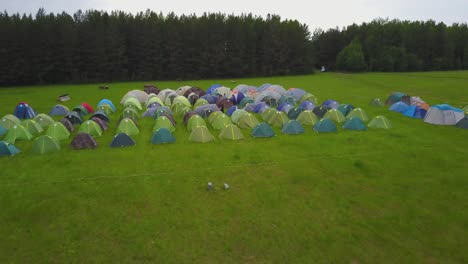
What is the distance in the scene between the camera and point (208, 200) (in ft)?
39.2

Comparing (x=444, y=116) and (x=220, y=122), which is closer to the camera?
(x=220, y=122)

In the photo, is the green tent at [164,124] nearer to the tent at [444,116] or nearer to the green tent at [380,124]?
the green tent at [380,124]

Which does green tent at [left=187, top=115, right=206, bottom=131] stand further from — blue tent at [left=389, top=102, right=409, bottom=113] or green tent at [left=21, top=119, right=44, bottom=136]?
blue tent at [left=389, top=102, right=409, bottom=113]

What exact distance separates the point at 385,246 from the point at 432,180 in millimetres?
5881

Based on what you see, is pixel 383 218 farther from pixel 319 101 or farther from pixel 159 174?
pixel 319 101

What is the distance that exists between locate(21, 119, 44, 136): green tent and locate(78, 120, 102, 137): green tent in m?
3.61

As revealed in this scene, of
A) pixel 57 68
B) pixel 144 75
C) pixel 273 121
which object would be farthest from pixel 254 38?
pixel 273 121

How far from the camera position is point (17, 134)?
62.9 feet

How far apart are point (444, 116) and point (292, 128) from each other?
1172cm

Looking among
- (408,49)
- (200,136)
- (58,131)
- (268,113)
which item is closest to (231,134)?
(200,136)

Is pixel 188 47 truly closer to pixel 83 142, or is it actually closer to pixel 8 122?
pixel 8 122

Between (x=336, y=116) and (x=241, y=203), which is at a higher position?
(x=336, y=116)

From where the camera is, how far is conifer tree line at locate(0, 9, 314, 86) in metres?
54.8

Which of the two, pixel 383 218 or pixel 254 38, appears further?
pixel 254 38
